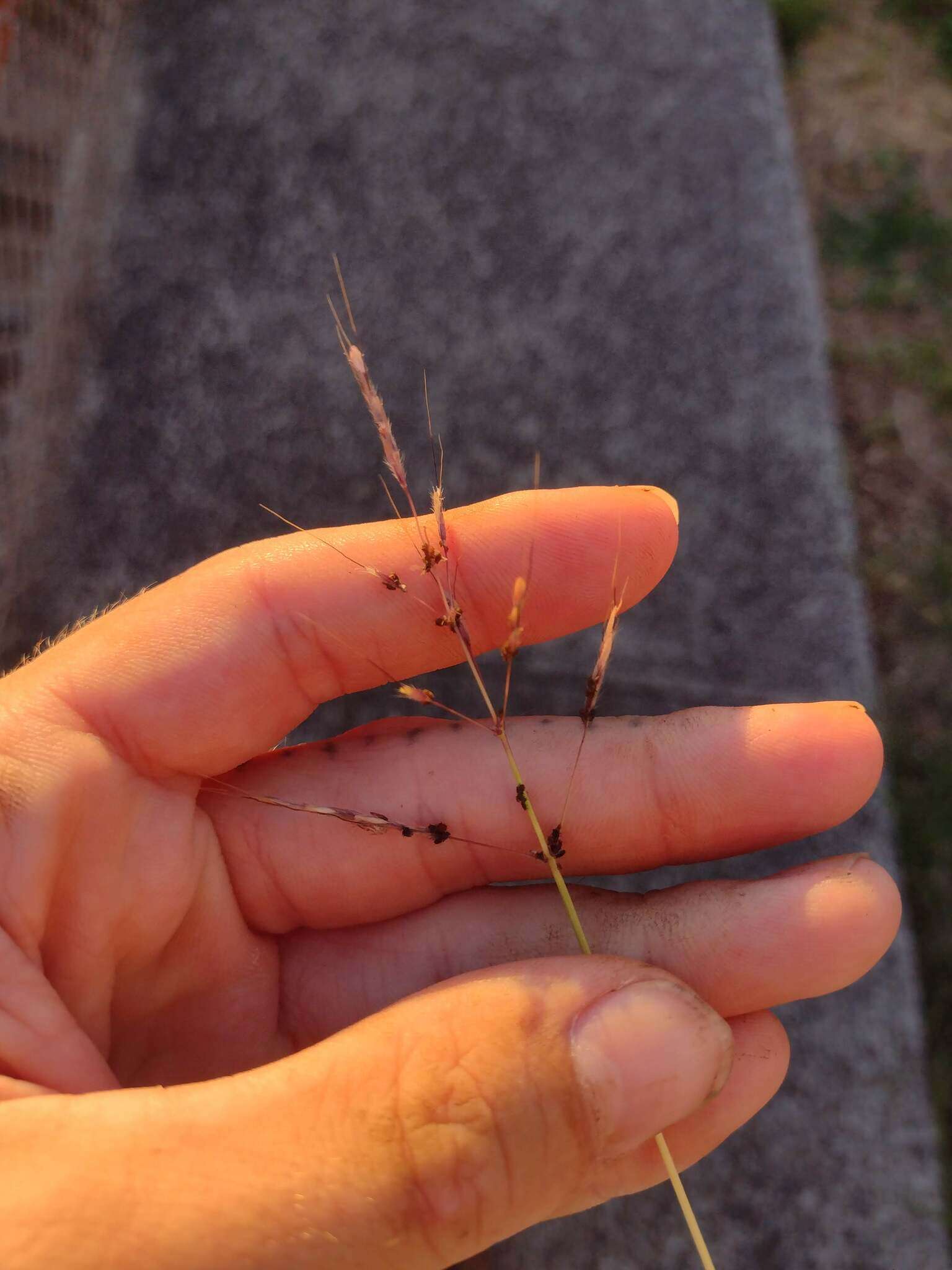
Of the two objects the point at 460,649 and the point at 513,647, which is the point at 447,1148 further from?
the point at 460,649

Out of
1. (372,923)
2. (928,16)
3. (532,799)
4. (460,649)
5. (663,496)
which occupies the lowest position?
(372,923)

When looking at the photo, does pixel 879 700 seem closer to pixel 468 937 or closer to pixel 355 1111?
pixel 468 937

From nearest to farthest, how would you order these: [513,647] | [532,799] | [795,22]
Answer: [513,647] → [532,799] → [795,22]

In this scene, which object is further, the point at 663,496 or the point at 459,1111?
the point at 663,496

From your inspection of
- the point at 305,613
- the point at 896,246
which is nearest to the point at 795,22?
the point at 896,246

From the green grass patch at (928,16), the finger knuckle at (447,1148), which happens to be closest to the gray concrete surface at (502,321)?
the green grass patch at (928,16)

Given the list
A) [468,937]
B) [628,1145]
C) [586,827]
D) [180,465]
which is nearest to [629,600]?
[586,827]

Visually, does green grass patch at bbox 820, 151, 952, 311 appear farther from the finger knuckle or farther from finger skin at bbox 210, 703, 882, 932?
the finger knuckle
